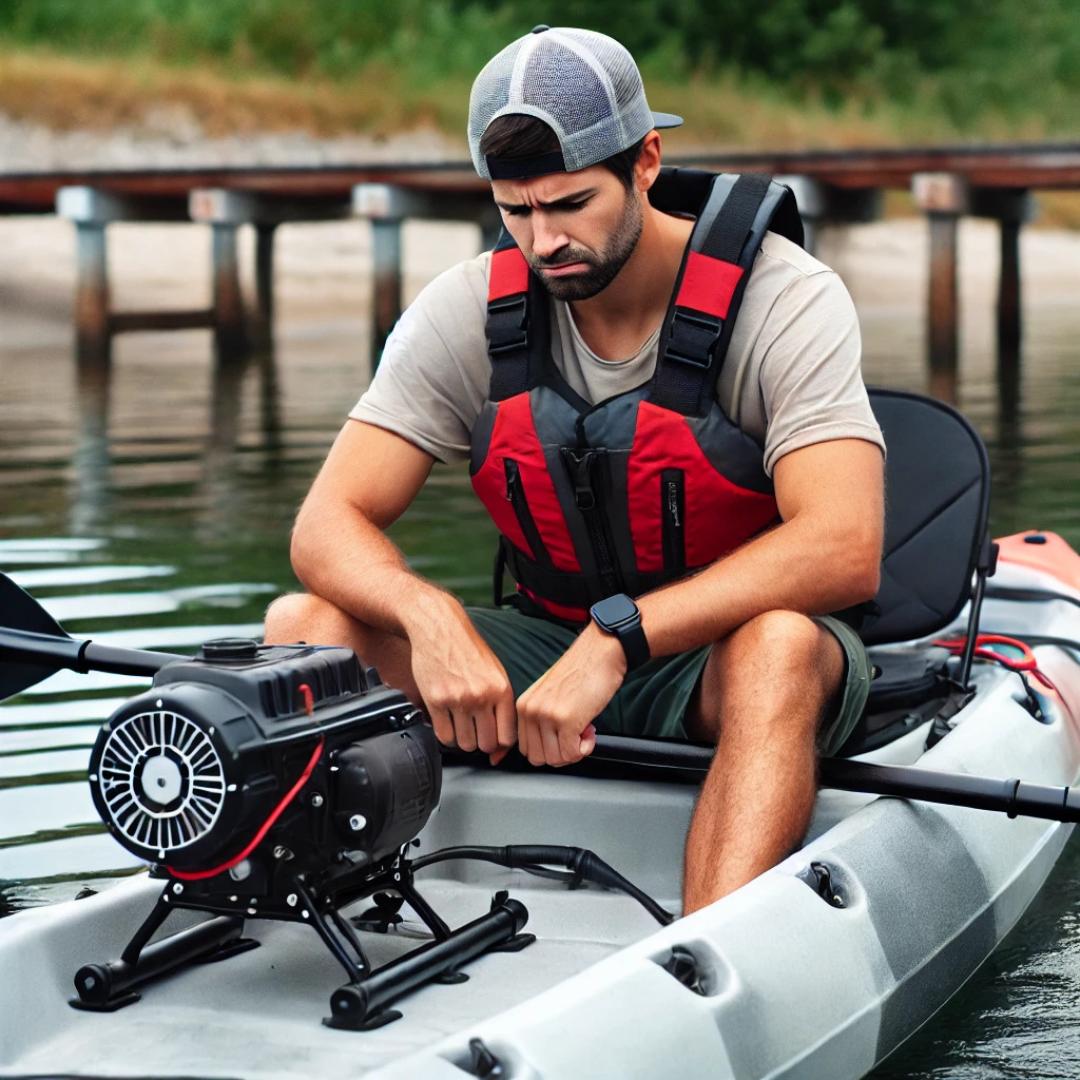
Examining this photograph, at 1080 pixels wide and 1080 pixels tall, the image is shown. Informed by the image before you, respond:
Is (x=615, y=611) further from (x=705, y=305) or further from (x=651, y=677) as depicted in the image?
(x=705, y=305)

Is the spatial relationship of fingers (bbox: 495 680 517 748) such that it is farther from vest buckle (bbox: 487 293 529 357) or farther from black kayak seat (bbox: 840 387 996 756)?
black kayak seat (bbox: 840 387 996 756)

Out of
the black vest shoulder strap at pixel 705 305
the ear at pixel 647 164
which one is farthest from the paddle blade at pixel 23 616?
the ear at pixel 647 164

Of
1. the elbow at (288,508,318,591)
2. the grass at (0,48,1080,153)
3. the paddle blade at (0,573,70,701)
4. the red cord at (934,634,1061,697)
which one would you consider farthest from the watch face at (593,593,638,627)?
the grass at (0,48,1080,153)

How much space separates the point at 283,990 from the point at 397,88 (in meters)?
27.5

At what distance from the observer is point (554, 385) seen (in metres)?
2.70

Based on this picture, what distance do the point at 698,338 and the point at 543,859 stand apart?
0.74 m

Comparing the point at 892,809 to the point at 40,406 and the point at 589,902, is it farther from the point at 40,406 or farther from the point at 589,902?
the point at 40,406

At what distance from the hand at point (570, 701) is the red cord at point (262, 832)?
0.34 metres

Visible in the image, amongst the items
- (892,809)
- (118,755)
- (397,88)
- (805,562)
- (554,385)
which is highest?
(397,88)

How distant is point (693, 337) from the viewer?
259cm

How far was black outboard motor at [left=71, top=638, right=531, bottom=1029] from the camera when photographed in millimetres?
1954

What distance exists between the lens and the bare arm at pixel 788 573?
238 cm

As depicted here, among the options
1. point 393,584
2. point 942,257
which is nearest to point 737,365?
point 393,584

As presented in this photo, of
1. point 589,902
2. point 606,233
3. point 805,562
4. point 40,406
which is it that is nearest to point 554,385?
point 606,233
